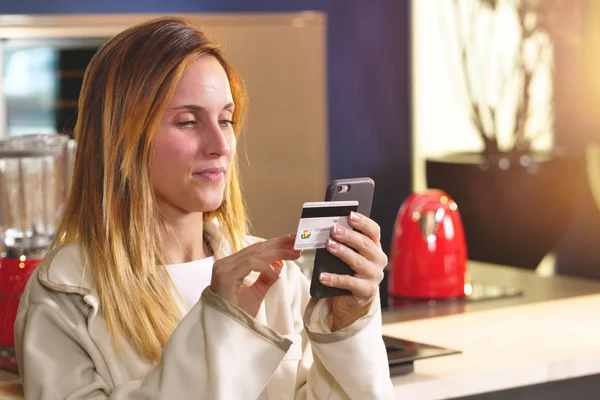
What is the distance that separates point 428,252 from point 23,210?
887 millimetres

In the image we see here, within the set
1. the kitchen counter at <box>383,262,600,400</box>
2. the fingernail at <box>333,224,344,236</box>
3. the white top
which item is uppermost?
the fingernail at <box>333,224,344,236</box>

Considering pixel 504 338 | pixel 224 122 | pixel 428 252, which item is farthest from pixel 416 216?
pixel 224 122

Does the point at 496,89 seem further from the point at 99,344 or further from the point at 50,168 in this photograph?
the point at 99,344

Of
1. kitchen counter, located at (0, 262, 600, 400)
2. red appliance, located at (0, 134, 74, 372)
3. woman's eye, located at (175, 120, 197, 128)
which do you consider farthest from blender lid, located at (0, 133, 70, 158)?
woman's eye, located at (175, 120, 197, 128)

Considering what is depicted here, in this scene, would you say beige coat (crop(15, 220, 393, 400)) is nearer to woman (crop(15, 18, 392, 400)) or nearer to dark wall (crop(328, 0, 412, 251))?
woman (crop(15, 18, 392, 400))

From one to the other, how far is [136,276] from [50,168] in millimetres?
578

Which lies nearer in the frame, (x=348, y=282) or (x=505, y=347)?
(x=348, y=282)

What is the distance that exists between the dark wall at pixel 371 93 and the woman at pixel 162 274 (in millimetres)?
3011

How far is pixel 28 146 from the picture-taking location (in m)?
1.89

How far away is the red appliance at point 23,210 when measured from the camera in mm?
1709

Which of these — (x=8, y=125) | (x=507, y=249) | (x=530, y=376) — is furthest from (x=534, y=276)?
(x=8, y=125)

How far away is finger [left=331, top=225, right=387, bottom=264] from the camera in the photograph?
135 cm

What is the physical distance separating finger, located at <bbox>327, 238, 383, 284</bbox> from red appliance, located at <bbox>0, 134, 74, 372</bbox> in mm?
586

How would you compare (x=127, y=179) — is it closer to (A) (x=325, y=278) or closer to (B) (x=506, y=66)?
(A) (x=325, y=278)
